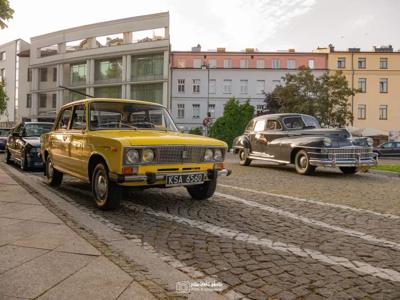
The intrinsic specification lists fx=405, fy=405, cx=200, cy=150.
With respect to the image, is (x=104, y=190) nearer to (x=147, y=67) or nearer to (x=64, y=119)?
(x=64, y=119)

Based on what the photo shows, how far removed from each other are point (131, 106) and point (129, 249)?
3.72 meters

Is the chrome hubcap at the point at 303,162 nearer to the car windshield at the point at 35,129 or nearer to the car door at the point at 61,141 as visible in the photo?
the car door at the point at 61,141

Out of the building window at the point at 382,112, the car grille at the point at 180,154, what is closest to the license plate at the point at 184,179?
the car grille at the point at 180,154

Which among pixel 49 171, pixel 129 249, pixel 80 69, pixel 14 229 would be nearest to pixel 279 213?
pixel 129 249

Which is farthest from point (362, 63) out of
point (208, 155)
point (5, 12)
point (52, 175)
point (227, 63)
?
point (208, 155)

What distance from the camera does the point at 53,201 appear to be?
6.78 m

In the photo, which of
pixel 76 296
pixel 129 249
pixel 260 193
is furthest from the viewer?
pixel 260 193

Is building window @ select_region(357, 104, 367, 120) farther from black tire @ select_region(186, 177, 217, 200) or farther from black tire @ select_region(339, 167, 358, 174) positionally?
black tire @ select_region(186, 177, 217, 200)

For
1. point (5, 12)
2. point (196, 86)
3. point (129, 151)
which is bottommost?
point (129, 151)

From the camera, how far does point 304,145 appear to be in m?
12.2

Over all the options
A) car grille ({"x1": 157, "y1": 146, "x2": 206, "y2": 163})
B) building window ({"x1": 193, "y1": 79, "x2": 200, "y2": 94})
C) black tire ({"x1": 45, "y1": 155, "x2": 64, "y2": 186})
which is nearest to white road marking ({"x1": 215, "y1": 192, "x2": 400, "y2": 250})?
car grille ({"x1": 157, "y1": 146, "x2": 206, "y2": 163})

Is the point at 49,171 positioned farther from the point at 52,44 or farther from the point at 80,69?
the point at 52,44

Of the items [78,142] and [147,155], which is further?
[78,142]

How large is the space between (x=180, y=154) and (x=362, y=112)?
5632 centimetres
